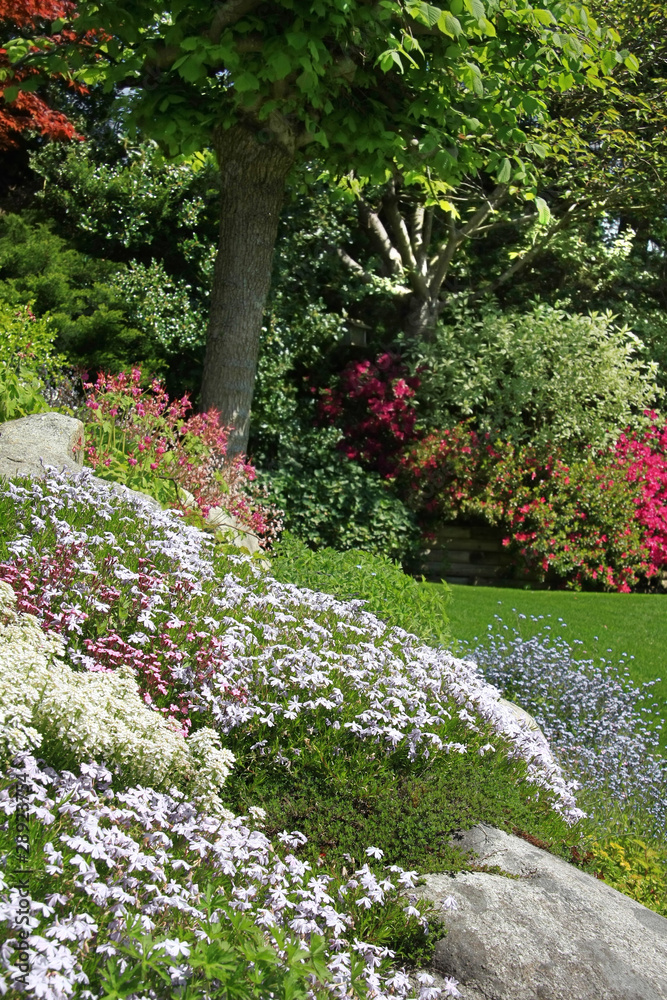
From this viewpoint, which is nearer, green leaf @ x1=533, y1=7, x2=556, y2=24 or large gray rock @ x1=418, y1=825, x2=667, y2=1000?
large gray rock @ x1=418, y1=825, x2=667, y2=1000

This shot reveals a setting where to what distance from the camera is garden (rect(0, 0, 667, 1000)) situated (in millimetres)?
2322

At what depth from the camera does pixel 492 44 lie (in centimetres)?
787

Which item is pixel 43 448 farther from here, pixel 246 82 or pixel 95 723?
pixel 246 82

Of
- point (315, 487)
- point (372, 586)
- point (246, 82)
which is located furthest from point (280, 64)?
point (315, 487)

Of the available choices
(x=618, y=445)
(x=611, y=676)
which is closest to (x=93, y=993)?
(x=611, y=676)

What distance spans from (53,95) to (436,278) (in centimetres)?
624

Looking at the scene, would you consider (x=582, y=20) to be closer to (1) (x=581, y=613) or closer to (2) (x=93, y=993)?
(1) (x=581, y=613)

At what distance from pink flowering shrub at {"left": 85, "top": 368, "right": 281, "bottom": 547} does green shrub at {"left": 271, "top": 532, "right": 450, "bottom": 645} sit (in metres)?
0.70

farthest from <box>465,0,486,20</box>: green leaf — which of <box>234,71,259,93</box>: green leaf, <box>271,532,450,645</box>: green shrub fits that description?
<box>271,532,450,645</box>: green shrub

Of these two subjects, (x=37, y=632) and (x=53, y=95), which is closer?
(x=37, y=632)

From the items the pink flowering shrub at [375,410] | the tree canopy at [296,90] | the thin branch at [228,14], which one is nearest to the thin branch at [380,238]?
the pink flowering shrub at [375,410]

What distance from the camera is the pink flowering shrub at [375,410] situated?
1286 centimetres

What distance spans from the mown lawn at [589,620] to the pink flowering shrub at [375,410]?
289cm

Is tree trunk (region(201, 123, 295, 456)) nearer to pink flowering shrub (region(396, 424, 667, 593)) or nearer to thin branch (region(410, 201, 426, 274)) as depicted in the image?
pink flowering shrub (region(396, 424, 667, 593))
